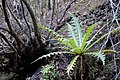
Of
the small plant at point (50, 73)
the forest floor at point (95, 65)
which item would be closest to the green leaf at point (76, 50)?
the forest floor at point (95, 65)

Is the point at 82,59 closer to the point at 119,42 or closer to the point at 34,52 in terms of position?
the point at 119,42

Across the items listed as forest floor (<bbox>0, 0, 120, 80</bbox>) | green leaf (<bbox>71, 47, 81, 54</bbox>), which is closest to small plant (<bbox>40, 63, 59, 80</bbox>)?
forest floor (<bbox>0, 0, 120, 80</bbox>)

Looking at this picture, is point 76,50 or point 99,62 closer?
point 76,50

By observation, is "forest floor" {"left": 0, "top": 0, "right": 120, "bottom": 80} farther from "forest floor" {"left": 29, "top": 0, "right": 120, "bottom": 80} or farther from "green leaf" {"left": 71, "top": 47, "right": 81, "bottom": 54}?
"green leaf" {"left": 71, "top": 47, "right": 81, "bottom": 54}

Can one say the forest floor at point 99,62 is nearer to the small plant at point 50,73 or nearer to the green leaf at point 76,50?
the small plant at point 50,73

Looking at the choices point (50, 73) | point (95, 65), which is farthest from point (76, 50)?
point (50, 73)

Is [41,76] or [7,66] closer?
[41,76]

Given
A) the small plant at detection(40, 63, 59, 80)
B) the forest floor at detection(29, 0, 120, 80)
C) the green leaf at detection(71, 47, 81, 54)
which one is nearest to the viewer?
the green leaf at detection(71, 47, 81, 54)

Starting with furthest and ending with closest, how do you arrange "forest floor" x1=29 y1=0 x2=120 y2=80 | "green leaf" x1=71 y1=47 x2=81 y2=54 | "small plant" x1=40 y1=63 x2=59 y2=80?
"small plant" x1=40 y1=63 x2=59 y2=80 < "forest floor" x1=29 y1=0 x2=120 y2=80 < "green leaf" x1=71 y1=47 x2=81 y2=54

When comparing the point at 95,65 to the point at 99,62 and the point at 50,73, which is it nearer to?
the point at 99,62

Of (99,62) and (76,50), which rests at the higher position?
(76,50)

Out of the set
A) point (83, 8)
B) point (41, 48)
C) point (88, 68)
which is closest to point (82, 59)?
point (88, 68)
